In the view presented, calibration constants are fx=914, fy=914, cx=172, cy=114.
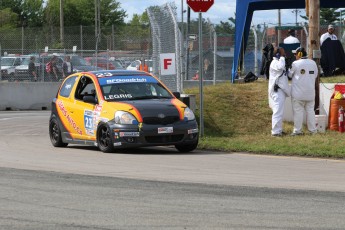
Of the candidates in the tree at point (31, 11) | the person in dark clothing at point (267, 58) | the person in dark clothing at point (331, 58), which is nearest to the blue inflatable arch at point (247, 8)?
the person in dark clothing at point (267, 58)

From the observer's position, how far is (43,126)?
2330cm

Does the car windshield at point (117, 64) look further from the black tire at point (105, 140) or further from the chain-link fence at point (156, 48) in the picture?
the black tire at point (105, 140)

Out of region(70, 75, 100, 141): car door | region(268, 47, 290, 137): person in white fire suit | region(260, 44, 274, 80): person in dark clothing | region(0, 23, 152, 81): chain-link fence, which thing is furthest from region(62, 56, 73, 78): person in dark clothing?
region(268, 47, 290, 137): person in white fire suit

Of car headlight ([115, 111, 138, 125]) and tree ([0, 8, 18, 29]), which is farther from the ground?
tree ([0, 8, 18, 29])

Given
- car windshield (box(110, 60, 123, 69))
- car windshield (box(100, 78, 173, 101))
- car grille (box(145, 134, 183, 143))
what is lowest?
car grille (box(145, 134, 183, 143))

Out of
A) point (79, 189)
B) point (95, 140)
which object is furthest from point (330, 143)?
point (79, 189)

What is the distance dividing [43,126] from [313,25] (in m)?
7.89

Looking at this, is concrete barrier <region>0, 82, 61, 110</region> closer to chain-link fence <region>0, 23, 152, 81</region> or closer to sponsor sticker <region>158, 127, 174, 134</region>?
chain-link fence <region>0, 23, 152, 81</region>

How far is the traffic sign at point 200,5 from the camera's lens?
17.7 m

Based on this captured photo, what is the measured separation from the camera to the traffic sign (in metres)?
17.7

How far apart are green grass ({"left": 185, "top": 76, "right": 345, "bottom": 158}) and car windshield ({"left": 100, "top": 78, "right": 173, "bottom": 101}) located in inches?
49.6

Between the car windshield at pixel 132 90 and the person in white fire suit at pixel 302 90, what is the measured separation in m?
2.57

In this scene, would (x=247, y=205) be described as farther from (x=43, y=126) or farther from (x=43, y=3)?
(x=43, y=3)

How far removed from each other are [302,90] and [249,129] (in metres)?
1.67
